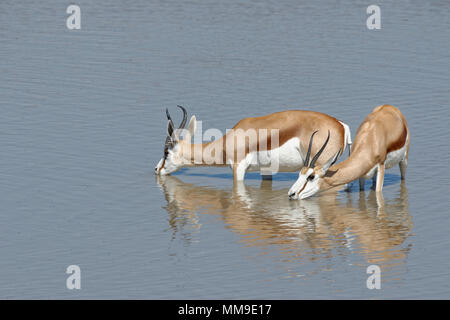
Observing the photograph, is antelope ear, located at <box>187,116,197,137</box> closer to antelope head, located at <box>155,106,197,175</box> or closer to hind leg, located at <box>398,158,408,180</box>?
antelope head, located at <box>155,106,197,175</box>

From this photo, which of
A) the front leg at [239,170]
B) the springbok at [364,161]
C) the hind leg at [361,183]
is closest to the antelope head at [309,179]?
the springbok at [364,161]

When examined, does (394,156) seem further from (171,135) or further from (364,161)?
(171,135)

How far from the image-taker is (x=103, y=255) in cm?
1636

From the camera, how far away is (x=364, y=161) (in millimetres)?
19422

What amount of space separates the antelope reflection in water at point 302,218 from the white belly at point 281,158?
499 millimetres

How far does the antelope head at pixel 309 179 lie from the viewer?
19.4 meters

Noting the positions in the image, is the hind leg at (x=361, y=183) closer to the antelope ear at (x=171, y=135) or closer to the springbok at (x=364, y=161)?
the springbok at (x=364, y=161)

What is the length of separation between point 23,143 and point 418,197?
867cm

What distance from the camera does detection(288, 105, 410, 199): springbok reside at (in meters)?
19.4

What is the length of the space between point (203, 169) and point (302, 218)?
4.73 m

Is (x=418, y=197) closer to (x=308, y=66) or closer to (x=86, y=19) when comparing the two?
(x=308, y=66)

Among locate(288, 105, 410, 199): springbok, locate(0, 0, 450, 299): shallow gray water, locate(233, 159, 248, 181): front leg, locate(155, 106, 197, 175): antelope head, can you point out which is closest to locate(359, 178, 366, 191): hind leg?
locate(0, 0, 450, 299): shallow gray water

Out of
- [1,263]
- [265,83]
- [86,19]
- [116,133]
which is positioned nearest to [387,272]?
[1,263]

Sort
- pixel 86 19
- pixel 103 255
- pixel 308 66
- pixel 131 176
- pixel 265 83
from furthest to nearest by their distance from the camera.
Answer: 1. pixel 86 19
2. pixel 308 66
3. pixel 265 83
4. pixel 131 176
5. pixel 103 255
